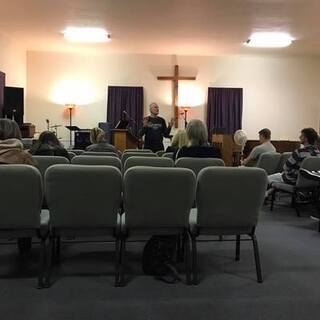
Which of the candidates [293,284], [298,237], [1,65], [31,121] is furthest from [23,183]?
[31,121]

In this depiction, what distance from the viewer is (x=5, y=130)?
131 inches

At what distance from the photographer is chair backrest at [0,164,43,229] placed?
2609 millimetres

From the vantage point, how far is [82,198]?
2.72 m

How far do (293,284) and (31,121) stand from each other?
9559mm

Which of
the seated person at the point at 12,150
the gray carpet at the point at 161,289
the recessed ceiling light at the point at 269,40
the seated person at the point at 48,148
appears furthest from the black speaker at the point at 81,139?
the seated person at the point at 12,150

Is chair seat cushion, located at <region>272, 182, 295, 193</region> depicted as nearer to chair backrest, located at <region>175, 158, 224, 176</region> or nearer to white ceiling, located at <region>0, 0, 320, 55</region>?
chair backrest, located at <region>175, 158, 224, 176</region>

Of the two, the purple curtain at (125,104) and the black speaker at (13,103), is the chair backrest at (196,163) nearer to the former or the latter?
the black speaker at (13,103)

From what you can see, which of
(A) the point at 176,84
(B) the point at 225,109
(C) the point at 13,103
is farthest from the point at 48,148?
(B) the point at 225,109

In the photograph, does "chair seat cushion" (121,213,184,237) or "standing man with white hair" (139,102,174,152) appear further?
"standing man with white hair" (139,102,174,152)

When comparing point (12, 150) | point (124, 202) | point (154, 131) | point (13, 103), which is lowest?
point (124, 202)

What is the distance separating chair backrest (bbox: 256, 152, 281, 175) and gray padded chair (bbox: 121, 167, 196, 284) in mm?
3579

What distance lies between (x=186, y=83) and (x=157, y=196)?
9.02m

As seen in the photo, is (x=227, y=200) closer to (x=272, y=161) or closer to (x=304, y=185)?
(x=304, y=185)

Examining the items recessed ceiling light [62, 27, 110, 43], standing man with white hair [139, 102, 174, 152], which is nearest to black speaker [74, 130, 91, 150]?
standing man with white hair [139, 102, 174, 152]
